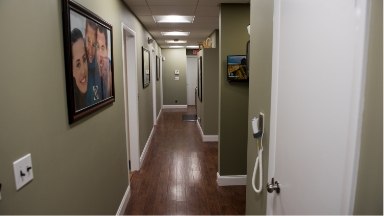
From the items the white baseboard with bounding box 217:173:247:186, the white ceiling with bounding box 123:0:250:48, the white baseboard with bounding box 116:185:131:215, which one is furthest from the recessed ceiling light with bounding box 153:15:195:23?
the white baseboard with bounding box 116:185:131:215

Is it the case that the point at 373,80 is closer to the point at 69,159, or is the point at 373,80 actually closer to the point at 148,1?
the point at 69,159

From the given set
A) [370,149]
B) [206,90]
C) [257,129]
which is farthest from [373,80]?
[206,90]

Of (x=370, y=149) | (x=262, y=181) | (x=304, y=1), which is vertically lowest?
(x=262, y=181)

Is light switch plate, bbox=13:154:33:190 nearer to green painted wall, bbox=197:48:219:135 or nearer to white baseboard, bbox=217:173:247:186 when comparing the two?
white baseboard, bbox=217:173:247:186

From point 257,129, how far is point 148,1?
7.64 feet

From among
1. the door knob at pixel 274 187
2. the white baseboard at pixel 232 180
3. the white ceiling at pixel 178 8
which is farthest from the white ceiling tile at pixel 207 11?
the door knob at pixel 274 187

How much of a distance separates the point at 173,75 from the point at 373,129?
992 cm

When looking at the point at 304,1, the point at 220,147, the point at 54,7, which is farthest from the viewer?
the point at 220,147

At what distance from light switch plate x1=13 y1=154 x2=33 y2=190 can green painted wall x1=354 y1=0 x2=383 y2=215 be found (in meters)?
1.21

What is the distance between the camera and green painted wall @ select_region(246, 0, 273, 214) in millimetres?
1526

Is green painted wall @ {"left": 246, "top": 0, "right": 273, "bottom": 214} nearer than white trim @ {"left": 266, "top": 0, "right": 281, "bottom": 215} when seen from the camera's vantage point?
No

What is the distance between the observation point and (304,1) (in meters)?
1.11

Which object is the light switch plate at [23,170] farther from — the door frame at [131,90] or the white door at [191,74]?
the white door at [191,74]

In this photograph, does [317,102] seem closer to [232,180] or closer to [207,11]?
[232,180]
